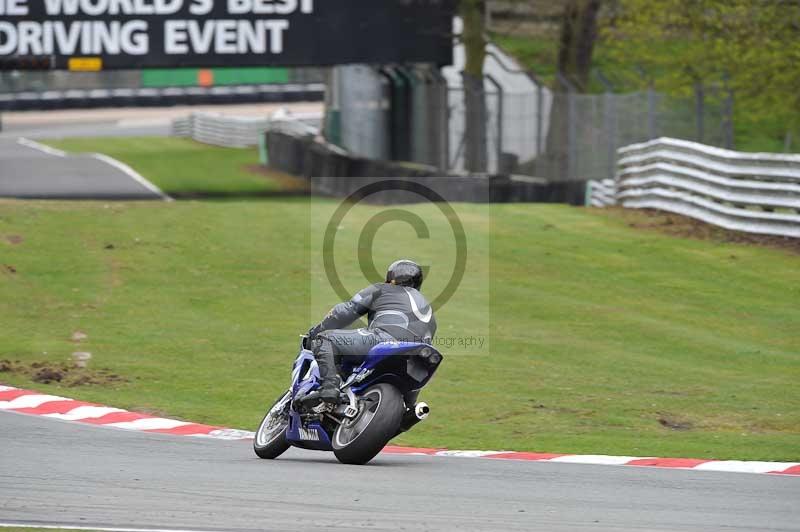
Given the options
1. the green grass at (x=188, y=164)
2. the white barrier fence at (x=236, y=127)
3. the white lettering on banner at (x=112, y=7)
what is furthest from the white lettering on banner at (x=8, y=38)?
the white barrier fence at (x=236, y=127)

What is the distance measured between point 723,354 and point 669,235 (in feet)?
25.4

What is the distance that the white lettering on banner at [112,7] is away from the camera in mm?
31984

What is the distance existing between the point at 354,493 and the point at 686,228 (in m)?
15.8

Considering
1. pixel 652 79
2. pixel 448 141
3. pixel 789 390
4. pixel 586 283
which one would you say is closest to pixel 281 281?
pixel 586 283

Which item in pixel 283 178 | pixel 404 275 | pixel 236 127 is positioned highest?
pixel 404 275

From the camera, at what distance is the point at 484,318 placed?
53.8 ft

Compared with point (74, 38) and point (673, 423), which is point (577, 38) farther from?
point (673, 423)

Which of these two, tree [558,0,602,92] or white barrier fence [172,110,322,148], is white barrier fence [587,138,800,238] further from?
white barrier fence [172,110,322,148]

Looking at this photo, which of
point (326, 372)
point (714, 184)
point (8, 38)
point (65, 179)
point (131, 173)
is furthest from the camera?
point (131, 173)

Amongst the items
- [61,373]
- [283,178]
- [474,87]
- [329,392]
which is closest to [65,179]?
[283,178]

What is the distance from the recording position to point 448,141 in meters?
35.2

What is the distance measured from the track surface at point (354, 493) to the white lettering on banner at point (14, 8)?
23930 mm

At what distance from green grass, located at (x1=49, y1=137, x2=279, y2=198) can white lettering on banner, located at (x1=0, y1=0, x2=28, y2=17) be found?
7.08 meters

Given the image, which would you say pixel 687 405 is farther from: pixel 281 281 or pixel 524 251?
pixel 524 251
